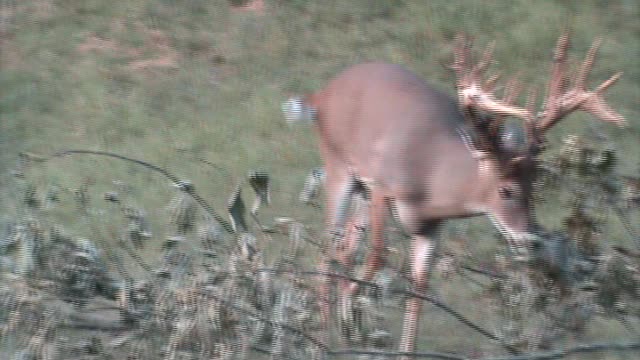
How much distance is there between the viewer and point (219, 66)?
12.9 m

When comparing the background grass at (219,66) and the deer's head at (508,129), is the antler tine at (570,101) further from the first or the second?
the background grass at (219,66)

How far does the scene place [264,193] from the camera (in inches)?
283

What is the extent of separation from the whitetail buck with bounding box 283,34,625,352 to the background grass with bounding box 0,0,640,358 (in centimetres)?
207

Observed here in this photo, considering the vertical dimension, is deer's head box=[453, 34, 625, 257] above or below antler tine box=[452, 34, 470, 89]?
below

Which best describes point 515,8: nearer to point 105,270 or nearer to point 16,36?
point 16,36

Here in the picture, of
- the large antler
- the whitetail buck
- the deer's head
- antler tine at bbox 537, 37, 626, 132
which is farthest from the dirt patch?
antler tine at bbox 537, 37, 626, 132

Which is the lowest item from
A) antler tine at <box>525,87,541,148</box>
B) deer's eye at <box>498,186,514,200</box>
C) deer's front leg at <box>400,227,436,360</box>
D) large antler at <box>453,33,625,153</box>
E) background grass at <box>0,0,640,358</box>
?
deer's front leg at <box>400,227,436,360</box>

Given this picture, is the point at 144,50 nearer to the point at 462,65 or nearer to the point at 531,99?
the point at 462,65

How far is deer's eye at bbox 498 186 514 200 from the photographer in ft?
Answer: 24.2

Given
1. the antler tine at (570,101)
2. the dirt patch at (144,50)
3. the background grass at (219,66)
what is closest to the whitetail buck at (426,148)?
the antler tine at (570,101)

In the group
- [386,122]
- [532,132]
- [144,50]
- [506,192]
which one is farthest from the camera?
[144,50]

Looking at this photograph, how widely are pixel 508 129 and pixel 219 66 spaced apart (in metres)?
5.92

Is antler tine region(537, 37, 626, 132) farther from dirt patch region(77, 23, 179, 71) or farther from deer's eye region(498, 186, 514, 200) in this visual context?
dirt patch region(77, 23, 179, 71)

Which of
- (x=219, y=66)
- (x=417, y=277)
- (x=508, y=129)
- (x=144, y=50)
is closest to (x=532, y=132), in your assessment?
(x=508, y=129)
